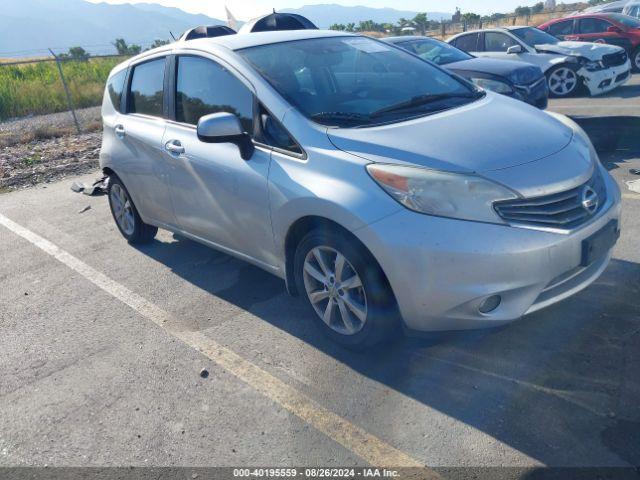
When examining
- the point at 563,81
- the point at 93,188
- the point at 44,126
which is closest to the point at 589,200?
the point at 93,188

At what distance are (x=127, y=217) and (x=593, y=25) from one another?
1270 cm

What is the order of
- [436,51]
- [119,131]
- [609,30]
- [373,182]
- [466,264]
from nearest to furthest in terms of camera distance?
[466,264] → [373,182] → [119,131] → [436,51] → [609,30]

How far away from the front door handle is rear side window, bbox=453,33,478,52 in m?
9.69

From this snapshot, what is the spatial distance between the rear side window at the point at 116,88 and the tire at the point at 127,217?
2.24ft

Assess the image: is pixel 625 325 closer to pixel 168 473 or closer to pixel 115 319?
pixel 168 473

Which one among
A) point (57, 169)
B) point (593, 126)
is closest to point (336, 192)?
point (593, 126)

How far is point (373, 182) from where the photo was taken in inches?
116

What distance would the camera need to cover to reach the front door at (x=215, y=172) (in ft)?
11.8

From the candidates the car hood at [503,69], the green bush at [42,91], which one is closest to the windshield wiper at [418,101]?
the car hood at [503,69]

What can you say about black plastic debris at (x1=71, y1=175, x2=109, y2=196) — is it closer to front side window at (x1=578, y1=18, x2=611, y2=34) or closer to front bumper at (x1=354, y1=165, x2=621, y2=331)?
front bumper at (x1=354, y1=165, x2=621, y2=331)

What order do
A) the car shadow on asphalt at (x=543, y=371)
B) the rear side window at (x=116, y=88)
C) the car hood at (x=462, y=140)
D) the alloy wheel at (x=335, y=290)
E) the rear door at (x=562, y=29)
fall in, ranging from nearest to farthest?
the car shadow on asphalt at (x=543, y=371)
the car hood at (x=462, y=140)
the alloy wheel at (x=335, y=290)
the rear side window at (x=116, y=88)
the rear door at (x=562, y=29)

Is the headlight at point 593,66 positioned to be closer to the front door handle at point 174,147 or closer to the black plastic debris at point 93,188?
the black plastic debris at point 93,188

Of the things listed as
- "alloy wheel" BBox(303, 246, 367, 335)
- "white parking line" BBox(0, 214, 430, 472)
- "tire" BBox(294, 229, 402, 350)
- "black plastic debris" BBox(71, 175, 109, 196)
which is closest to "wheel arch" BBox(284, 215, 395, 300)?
"tire" BBox(294, 229, 402, 350)

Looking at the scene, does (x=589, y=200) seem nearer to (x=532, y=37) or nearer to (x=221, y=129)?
(x=221, y=129)
